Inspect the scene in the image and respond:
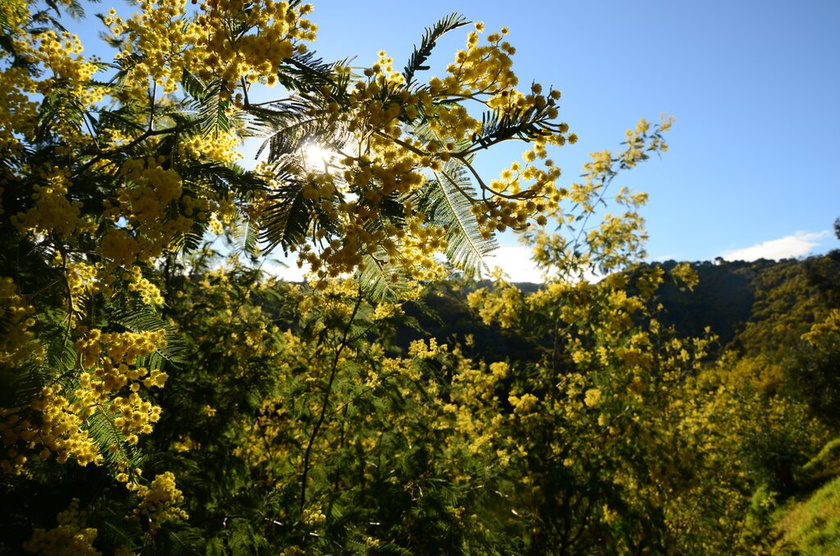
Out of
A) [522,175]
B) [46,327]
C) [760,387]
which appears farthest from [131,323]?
[760,387]

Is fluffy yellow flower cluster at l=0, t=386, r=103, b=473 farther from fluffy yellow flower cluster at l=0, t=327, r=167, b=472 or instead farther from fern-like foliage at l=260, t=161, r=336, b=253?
fern-like foliage at l=260, t=161, r=336, b=253

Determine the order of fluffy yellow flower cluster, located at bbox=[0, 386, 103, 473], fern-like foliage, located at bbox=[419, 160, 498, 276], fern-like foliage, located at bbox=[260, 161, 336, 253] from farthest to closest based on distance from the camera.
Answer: fern-like foliage, located at bbox=[419, 160, 498, 276] < fern-like foliage, located at bbox=[260, 161, 336, 253] < fluffy yellow flower cluster, located at bbox=[0, 386, 103, 473]

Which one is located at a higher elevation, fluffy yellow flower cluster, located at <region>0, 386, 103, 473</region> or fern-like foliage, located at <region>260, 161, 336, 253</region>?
fern-like foliage, located at <region>260, 161, 336, 253</region>

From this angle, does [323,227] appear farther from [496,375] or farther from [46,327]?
[496,375]

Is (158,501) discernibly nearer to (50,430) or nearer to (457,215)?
(50,430)

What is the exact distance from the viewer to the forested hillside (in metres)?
1.57

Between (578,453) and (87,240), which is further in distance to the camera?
(578,453)

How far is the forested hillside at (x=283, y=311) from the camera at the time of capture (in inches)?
61.7

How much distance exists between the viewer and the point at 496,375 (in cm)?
548

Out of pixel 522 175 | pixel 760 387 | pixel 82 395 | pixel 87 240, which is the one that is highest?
pixel 87 240

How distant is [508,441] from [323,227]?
376cm

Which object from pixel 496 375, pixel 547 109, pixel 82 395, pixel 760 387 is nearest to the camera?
pixel 547 109

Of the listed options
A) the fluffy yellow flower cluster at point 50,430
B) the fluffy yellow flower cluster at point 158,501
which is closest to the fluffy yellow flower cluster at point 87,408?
the fluffy yellow flower cluster at point 50,430

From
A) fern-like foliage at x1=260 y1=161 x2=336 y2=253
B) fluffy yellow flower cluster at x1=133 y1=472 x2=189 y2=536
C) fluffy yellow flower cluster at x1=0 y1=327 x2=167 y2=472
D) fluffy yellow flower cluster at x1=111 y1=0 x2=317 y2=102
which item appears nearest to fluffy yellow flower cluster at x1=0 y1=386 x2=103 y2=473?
fluffy yellow flower cluster at x1=0 y1=327 x2=167 y2=472
